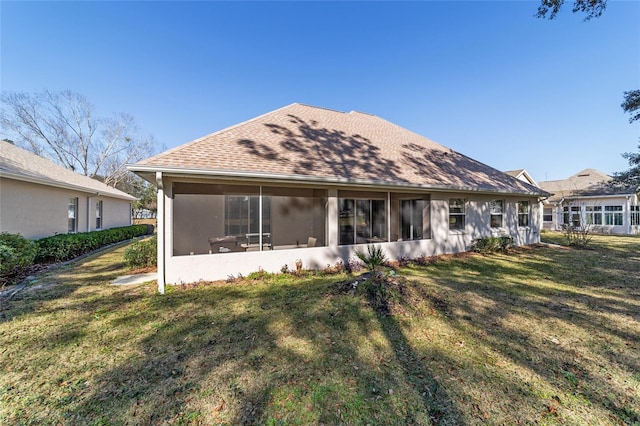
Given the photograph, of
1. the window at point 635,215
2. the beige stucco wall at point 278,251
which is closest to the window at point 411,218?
the beige stucco wall at point 278,251

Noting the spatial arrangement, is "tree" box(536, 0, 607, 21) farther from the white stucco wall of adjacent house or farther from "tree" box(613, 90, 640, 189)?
the white stucco wall of adjacent house

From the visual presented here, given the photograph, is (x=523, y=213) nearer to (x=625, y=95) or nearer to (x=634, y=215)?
(x=625, y=95)

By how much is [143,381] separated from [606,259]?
1491 centimetres

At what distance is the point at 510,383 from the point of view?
9.55 ft

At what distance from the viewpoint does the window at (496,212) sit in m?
12.4

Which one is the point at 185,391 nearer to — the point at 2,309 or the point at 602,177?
the point at 2,309

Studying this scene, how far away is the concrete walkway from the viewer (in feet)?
22.8

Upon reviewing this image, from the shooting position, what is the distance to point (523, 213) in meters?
13.6

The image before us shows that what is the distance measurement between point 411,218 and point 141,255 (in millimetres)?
10184

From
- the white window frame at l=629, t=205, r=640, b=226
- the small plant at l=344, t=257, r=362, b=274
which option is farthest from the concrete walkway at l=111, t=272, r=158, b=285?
the white window frame at l=629, t=205, r=640, b=226

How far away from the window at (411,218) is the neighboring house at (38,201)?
552 inches

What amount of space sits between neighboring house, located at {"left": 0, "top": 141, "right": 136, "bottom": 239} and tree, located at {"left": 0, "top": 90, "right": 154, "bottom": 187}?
2082cm

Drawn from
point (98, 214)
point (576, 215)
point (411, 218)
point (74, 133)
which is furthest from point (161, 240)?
point (74, 133)

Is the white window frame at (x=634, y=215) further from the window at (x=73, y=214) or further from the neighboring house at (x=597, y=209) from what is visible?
the window at (x=73, y=214)
